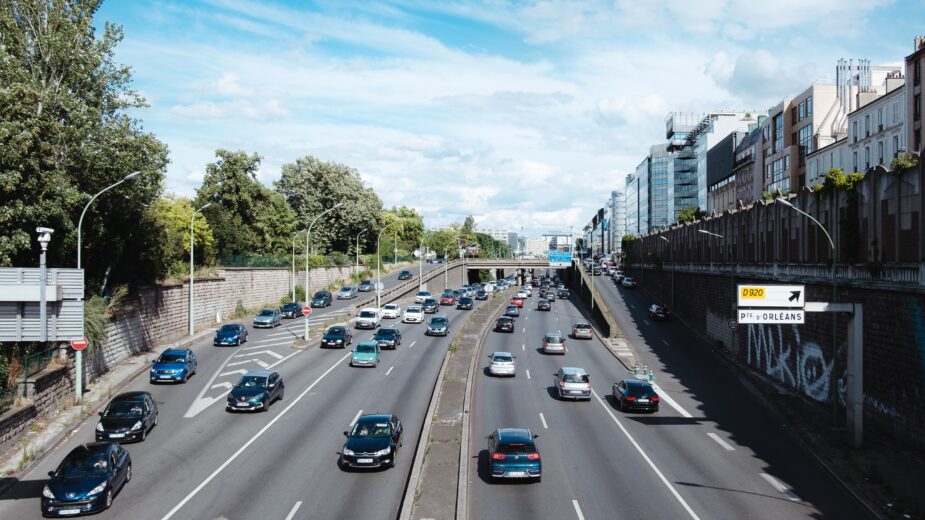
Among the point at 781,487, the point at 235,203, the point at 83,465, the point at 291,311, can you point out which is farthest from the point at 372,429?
the point at 235,203

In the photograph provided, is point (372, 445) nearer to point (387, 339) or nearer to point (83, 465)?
point (83, 465)

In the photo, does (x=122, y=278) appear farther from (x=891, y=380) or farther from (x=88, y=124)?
(x=891, y=380)

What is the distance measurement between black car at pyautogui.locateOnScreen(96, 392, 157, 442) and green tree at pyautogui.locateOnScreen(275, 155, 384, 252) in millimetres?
72792

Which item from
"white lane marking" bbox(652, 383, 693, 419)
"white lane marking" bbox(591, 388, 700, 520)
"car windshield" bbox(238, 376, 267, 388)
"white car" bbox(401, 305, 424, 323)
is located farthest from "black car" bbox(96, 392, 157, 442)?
"white car" bbox(401, 305, 424, 323)

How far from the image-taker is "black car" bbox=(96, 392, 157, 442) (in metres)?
24.4

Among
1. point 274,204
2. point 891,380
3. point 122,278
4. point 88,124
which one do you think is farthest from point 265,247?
point 891,380

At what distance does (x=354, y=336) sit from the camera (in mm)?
53969

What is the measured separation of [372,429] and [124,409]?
9661 millimetres

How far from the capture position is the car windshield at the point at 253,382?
30.2m

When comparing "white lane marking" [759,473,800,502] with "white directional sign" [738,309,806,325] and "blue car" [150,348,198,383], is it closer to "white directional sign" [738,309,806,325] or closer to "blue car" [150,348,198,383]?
"white directional sign" [738,309,806,325]

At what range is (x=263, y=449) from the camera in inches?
953

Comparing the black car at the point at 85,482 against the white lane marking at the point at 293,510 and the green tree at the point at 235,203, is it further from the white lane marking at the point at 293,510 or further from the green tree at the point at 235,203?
the green tree at the point at 235,203

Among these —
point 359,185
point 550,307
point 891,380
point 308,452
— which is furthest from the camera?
point 359,185

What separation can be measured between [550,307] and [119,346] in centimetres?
5398
